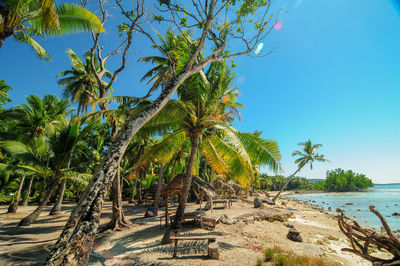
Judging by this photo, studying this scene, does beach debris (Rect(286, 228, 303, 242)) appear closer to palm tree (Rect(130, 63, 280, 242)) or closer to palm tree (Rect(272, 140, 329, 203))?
palm tree (Rect(130, 63, 280, 242))

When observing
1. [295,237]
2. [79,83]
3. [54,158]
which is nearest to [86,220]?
[295,237]

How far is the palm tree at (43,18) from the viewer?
5211 mm

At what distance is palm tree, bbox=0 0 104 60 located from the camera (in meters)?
5.21

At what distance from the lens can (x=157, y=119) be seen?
807 cm

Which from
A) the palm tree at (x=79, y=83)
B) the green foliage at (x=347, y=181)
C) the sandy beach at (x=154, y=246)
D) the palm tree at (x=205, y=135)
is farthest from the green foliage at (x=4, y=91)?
the green foliage at (x=347, y=181)

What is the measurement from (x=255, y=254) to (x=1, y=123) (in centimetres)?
2267

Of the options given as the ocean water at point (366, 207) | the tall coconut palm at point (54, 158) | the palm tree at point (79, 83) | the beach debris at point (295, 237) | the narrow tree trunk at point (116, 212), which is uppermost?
the palm tree at point (79, 83)

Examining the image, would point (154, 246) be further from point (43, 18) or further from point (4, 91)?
point (4, 91)

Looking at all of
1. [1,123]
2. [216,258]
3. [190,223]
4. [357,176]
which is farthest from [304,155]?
[357,176]

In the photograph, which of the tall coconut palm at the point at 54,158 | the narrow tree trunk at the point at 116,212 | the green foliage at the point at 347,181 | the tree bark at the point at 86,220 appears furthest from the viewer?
the green foliage at the point at 347,181

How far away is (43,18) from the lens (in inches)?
204

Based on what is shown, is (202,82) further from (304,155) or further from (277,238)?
(304,155)

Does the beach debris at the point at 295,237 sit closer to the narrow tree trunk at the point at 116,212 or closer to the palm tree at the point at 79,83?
the narrow tree trunk at the point at 116,212

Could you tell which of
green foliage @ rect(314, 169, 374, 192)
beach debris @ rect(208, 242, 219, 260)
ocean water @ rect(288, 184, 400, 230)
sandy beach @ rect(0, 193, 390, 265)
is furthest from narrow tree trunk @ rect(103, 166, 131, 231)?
green foliage @ rect(314, 169, 374, 192)
